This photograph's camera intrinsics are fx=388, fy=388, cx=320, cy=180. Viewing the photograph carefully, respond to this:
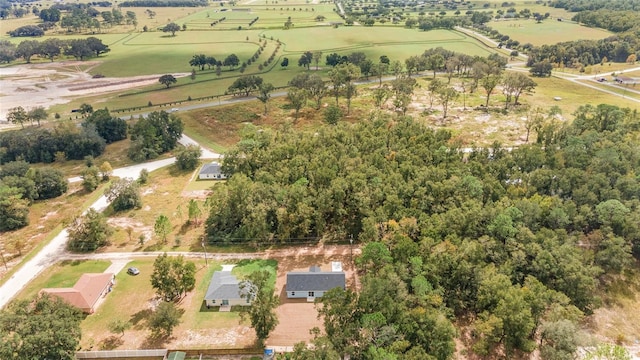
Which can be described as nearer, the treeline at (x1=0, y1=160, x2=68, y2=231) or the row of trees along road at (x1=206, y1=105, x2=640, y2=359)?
the row of trees along road at (x1=206, y1=105, x2=640, y2=359)

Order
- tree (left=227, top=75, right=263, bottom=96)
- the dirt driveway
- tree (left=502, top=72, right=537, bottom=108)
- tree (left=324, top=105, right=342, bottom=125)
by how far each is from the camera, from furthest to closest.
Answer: tree (left=227, top=75, right=263, bottom=96) → tree (left=502, top=72, right=537, bottom=108) → tree (left=324, top=105, right=342, bottom=125) → the dirt driveway

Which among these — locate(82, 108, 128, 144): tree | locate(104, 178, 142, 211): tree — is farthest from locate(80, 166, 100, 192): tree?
locate(82, 108, 128, 144): tree

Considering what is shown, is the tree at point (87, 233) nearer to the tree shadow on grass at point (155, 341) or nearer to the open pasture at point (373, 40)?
the tree shadow on grass at point (155, 341)

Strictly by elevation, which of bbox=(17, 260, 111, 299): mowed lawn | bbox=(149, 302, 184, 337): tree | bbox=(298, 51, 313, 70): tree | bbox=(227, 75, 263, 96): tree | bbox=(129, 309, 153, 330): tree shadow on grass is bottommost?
bbox=(129, 309, 153, 330): tree shadow on grass

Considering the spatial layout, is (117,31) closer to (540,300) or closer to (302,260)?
(302,260)

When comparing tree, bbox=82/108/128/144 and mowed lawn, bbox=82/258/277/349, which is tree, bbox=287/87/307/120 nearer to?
tree, bbox=82/108/128/144

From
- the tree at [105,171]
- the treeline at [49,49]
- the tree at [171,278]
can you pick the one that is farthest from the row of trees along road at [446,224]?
the treeline at [49,49]

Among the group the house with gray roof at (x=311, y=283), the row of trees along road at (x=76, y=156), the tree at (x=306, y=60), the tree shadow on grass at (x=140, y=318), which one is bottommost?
the tree shadow on grass at (x=140, y=318)
